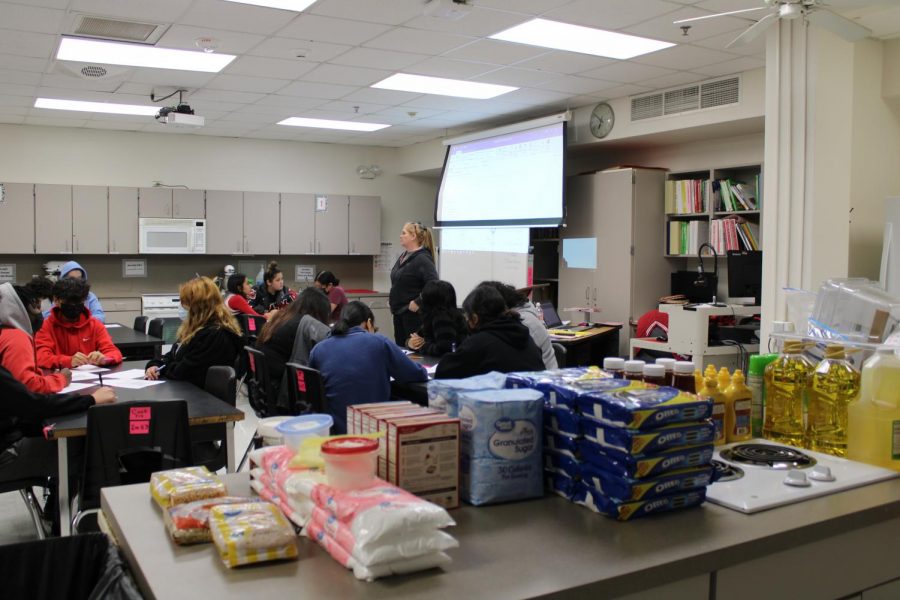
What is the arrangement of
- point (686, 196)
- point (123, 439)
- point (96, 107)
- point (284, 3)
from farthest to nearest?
point (96, 107)
point (686, 196)
point (284, 3)
point (123, 439)

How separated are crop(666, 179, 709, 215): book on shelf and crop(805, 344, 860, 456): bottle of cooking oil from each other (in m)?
4.95

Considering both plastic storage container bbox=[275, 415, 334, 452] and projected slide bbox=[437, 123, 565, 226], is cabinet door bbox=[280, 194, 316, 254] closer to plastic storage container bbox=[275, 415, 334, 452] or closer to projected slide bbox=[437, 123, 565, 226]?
projected slide bbox=[437, 123, 565, 226]

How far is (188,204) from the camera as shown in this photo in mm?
9172

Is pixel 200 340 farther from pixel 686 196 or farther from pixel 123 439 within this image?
pixel 686 196

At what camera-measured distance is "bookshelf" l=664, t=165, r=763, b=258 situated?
6426 millimetres

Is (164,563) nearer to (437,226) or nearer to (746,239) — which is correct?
(746,239)

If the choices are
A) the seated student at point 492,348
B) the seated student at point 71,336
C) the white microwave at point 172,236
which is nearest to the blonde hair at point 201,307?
the seated student at point 71,336

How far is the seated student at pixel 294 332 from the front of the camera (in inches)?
183

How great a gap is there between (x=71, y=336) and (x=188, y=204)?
462 centimetres

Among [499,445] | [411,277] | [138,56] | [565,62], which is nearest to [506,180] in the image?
[411,277]

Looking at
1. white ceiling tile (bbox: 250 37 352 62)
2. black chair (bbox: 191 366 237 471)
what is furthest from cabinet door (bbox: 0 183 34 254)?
black chair (bbox: 191 366 237 471)

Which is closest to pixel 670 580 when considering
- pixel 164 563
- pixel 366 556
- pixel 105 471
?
pixel 366 556

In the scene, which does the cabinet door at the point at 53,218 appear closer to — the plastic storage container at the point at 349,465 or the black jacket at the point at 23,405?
the black jacket at the point at 23,405

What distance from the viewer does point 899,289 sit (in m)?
4.46
